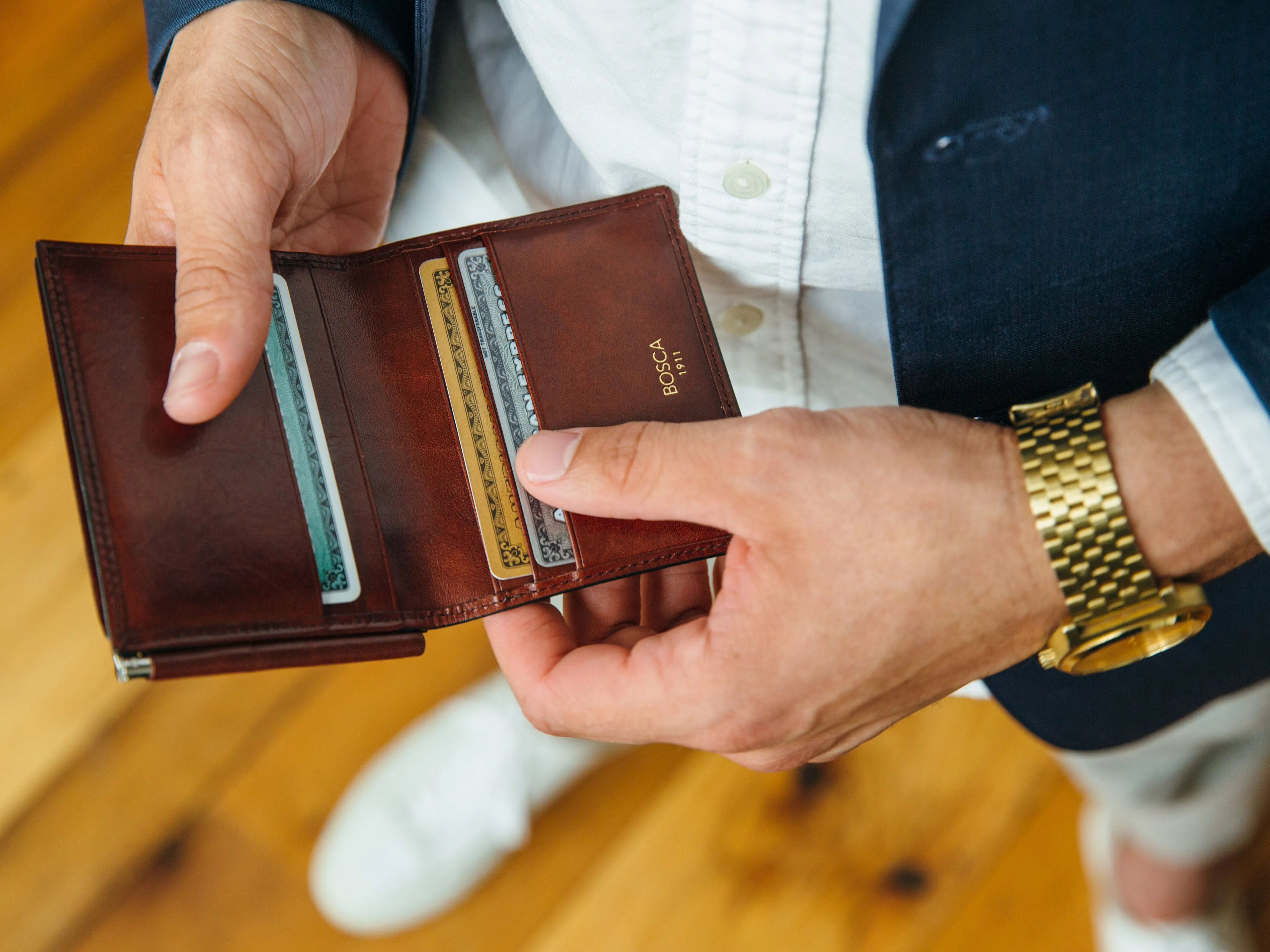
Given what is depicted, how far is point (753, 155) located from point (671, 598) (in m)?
0.36

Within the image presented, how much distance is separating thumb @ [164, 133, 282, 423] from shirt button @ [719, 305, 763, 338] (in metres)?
0.37

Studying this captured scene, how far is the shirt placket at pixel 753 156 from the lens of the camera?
601 millimetres

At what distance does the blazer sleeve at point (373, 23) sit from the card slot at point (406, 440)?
0.22 m

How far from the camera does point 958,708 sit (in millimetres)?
1407

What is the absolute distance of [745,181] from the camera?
0.69 m

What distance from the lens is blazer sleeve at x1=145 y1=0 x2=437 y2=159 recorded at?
31.3 inches

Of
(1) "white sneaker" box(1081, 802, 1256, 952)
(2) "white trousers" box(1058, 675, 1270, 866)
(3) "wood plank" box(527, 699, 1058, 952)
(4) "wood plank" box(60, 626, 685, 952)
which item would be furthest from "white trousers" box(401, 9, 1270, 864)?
(4) "wood plank" box(60, 626, 685, 952)

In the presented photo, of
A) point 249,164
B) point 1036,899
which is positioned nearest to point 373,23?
point 249,164

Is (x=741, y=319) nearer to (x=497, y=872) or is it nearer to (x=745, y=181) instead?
(x=745, y=181)

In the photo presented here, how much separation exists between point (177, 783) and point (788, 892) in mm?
872

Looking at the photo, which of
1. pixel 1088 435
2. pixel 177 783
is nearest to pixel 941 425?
pixel 1088 435

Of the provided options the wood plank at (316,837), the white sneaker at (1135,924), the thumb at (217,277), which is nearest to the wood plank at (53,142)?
the wood plank at (316,837)

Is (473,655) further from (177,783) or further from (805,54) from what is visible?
(805,54)

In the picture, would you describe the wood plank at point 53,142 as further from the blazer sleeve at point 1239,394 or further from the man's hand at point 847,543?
the blazer sleeve at point 1239,394
